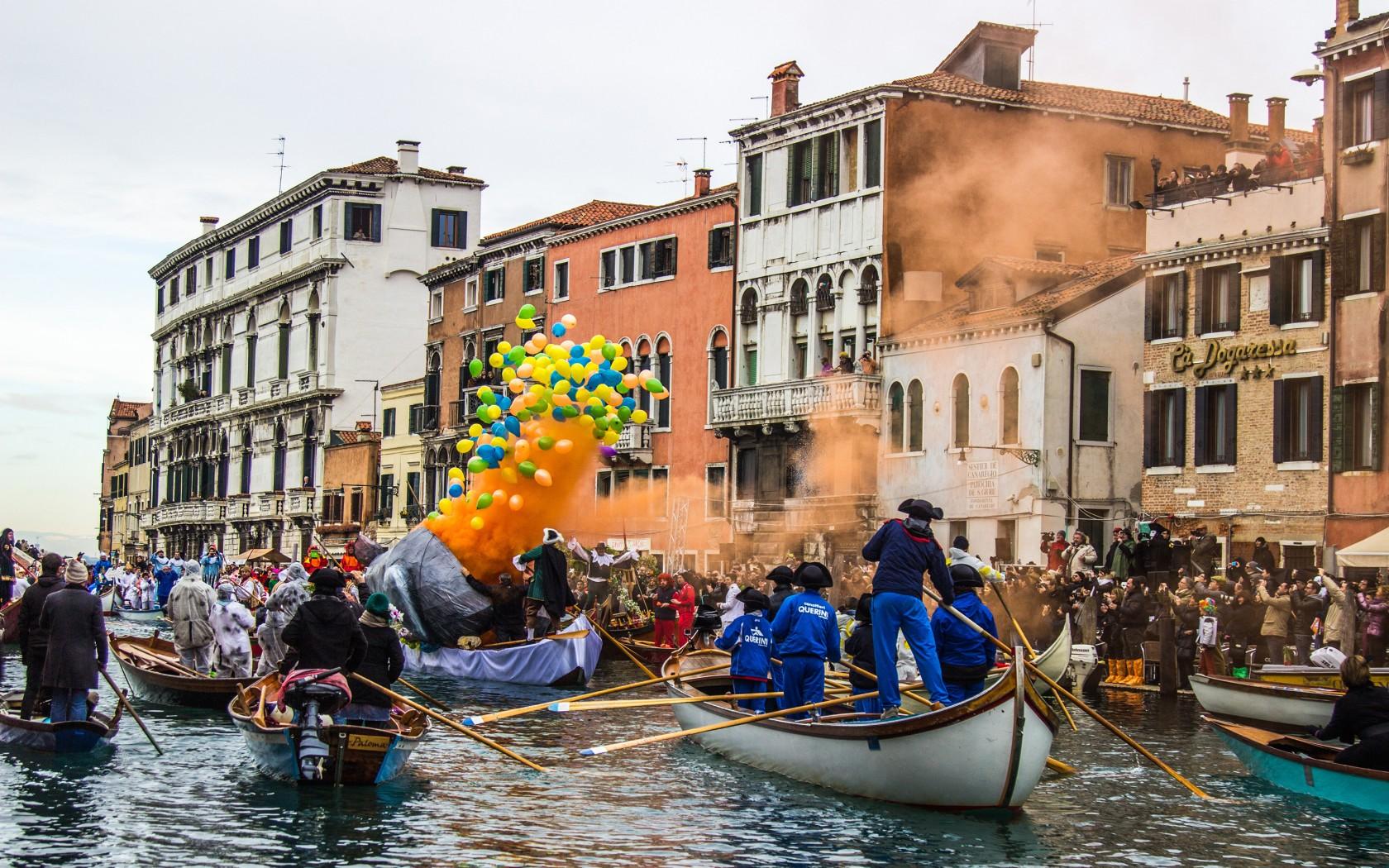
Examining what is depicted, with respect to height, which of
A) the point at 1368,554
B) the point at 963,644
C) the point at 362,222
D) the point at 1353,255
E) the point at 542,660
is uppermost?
the point at 362,222

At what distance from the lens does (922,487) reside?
43.6 m

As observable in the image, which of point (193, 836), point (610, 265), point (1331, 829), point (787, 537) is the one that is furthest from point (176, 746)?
point (610, 265)

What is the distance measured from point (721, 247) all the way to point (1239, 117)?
568 inches

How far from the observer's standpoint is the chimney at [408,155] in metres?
76.2

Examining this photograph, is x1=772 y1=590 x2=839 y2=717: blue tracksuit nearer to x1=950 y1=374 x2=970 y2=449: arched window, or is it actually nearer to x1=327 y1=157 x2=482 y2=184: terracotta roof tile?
x1=950 y1=374 x2=970 y2=449: arched window

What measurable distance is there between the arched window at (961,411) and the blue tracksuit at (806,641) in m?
23.1

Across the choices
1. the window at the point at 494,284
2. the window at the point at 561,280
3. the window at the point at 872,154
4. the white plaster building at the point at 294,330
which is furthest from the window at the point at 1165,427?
the white plaster building at the point at 294,330

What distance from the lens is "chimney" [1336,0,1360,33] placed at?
34.2m

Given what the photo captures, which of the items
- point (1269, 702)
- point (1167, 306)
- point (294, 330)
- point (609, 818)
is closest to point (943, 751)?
point (609, 818)

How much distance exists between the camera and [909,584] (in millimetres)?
17172

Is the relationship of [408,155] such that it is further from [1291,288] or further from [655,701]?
[655,701]

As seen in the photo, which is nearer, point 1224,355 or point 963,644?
point 963,644

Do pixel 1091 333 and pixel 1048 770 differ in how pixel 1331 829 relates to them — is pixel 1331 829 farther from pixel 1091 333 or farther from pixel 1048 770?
pixel 1091 333

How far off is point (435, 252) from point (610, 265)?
20.7 metres
